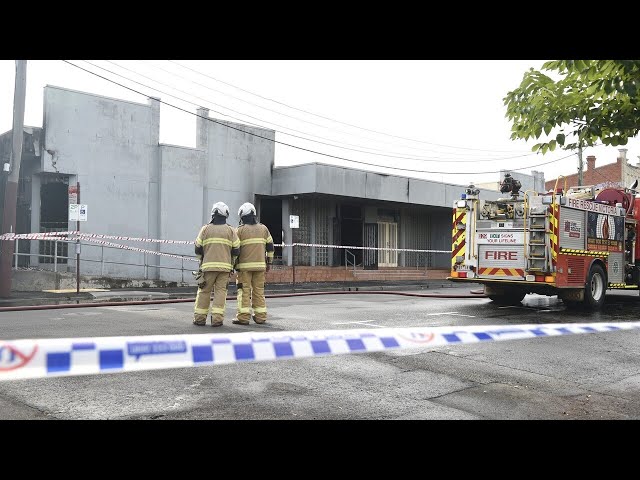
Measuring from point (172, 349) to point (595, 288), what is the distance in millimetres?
11862

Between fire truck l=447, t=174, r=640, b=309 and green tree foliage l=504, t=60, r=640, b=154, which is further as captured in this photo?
fire truck l=447, t=174, r=640, b=309

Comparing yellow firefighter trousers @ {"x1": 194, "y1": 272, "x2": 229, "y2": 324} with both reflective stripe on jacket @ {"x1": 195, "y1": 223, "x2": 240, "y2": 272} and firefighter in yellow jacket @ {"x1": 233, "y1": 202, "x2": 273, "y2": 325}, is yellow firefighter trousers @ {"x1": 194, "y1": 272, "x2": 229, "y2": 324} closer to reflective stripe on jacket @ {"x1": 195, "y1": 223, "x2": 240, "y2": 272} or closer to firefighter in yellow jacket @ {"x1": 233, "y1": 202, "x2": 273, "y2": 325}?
reflective stripe on jacket @ {"x1": 195, "y1": 223, "x2": 240, "y2": 272}

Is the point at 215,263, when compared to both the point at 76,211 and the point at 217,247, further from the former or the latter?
the point at 76,211

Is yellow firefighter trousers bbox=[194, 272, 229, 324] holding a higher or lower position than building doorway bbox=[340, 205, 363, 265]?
lower

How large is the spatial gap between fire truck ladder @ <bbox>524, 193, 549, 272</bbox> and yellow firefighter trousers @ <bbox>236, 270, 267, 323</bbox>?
5.67 m

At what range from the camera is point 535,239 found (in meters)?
11.7

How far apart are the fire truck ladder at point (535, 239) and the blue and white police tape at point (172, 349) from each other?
27.1 ft

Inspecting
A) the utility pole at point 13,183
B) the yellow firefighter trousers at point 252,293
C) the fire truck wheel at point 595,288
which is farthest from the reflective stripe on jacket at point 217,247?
the fire truck wheel at point 595,288

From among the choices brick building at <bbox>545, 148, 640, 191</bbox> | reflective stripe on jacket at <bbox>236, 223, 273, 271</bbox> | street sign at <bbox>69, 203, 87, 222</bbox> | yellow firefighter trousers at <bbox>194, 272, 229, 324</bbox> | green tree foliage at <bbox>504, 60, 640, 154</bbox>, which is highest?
brick building at <bbox>545, 148, 640, 191</bbox>

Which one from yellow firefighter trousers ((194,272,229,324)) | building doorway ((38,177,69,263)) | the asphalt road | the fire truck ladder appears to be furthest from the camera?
building doorway ((38,177,69,263))

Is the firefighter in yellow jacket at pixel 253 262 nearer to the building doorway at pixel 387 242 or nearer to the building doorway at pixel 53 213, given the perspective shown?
the building doorway at pixel 53 213

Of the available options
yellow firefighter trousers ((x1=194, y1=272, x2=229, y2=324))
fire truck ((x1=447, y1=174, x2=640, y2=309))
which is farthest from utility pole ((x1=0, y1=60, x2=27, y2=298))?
fire truck ((x1=447, y1=174, x2=640, y2=309))

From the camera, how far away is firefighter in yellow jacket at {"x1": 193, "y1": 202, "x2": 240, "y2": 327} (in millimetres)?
8664
